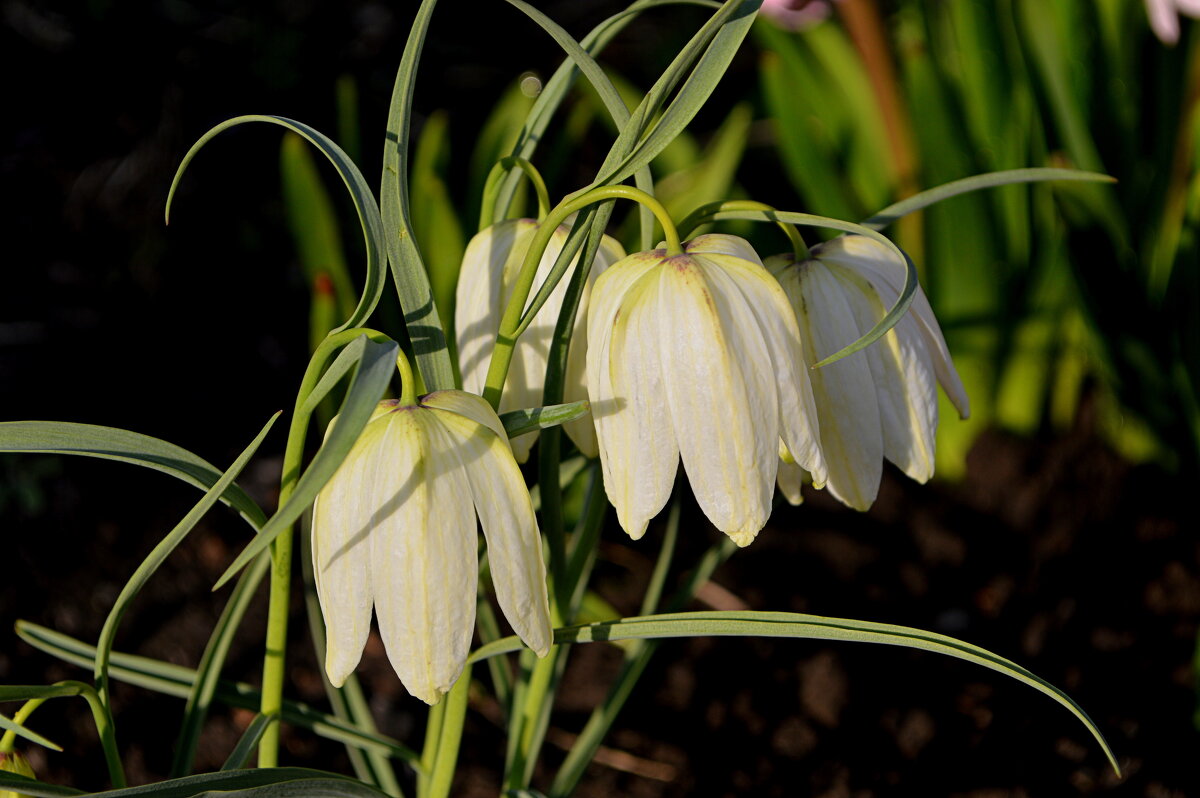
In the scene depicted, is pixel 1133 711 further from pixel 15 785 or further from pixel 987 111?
pixel 15 785

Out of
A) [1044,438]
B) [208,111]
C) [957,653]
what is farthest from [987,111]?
[208,111]

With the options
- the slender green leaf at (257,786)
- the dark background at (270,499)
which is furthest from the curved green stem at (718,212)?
the dark background at (270,499)

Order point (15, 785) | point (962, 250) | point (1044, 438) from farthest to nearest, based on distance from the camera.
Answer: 1. point (1044, 438)
2. point (962, 250)
3. point (15, 785)

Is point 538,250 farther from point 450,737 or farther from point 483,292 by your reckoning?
point 450,737

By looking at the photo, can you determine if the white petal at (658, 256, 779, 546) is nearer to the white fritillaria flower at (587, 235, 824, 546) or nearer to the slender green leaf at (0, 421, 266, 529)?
the white fritillaria flower at (587, 235, 824, 546)

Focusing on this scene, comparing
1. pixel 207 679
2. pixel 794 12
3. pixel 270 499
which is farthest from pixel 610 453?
pixel 270 499

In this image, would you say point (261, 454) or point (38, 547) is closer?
point (38, 547)
